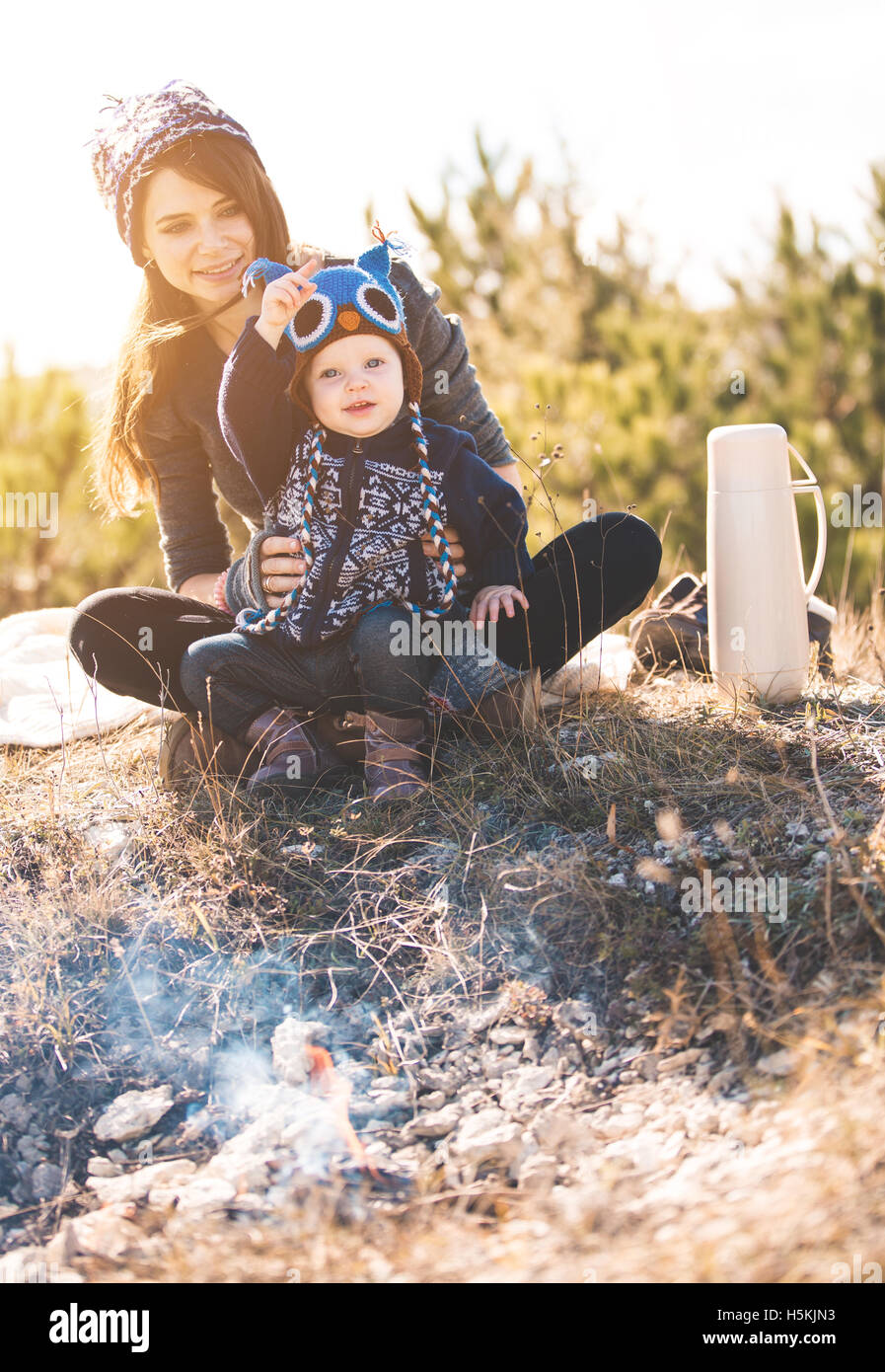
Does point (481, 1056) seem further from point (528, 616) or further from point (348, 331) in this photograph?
point (348, 331)

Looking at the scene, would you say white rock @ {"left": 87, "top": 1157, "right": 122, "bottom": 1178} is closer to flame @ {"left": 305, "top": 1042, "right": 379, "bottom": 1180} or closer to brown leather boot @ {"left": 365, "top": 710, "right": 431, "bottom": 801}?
flame @ {"left": 305, "top": 1042, "right": 379, "bottom": 1180}

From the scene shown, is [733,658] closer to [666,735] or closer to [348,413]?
[666,735]

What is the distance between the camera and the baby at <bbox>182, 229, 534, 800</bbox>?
1.81 meters

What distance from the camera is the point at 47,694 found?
277 cm

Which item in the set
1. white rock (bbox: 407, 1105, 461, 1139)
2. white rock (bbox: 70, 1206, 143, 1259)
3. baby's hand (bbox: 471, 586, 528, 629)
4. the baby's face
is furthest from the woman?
white rock (bbox: 70, 1206, 143, 1259)

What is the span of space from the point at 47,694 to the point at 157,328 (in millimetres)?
1030

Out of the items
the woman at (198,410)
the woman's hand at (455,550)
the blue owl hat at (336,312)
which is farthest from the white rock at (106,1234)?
the blue owl hat at (336,312)

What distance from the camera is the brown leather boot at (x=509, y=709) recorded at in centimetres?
201

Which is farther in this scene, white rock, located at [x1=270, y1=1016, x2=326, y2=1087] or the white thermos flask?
the white thermos flask

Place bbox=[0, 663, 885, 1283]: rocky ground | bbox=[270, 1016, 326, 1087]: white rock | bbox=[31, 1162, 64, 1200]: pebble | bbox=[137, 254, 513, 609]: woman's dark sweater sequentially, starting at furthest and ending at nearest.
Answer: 1. bbox=[137, 254, 513, 609]: woman's dark sweater
2. bbox=[270, 1016, 326, 1087]: white rock
3. bbox=[31, 1162, 64, 1200]: pebble
4. bbox=[0, 663, 885, 1283]: rocky ground

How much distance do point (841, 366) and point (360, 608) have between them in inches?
252

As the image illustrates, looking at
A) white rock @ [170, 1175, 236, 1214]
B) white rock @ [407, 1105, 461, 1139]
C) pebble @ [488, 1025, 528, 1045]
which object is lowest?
white rock @ [170, 1175, 236, 1214]

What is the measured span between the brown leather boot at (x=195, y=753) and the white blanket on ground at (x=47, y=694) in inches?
7.7

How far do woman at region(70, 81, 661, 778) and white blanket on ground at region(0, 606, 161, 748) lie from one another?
0.74 ft
